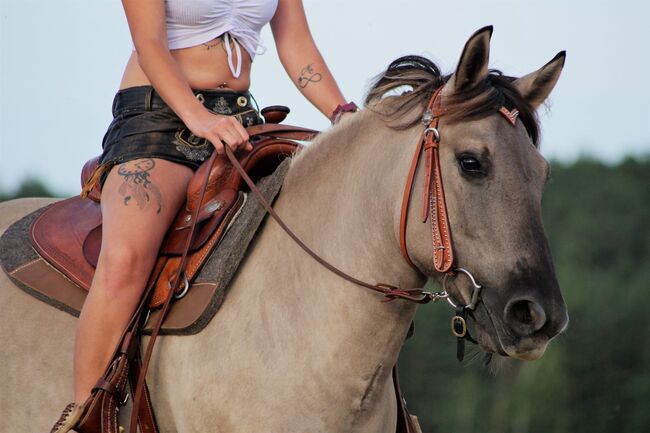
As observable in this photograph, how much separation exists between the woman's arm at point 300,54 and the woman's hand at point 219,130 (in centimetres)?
93

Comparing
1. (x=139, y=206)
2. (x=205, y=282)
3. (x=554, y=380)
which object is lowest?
(x=554, y=380)

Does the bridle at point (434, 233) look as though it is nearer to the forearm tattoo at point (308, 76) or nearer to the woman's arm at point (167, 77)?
the woman's arm at point (167, 77)

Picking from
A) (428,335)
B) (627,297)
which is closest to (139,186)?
(428,335)

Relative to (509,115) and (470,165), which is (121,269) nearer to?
(470,165)

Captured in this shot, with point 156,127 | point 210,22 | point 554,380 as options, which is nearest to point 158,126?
point 156,127

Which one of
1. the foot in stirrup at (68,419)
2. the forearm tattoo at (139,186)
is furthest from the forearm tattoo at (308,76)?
the foot in stirrup at (68,419)

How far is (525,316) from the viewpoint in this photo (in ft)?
14.0

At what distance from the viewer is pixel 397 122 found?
16.0ft

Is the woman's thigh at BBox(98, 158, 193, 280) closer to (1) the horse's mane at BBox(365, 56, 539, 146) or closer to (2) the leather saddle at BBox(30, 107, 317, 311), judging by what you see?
(2) the leather saddle at BBox(30, 107, 317, 311)

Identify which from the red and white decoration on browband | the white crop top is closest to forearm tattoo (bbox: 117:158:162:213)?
the white crop top

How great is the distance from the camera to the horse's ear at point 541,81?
16.0ft

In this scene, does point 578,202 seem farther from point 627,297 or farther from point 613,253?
point 627,297

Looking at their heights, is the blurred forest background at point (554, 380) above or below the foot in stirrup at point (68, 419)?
below

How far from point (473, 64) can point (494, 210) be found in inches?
24.9
